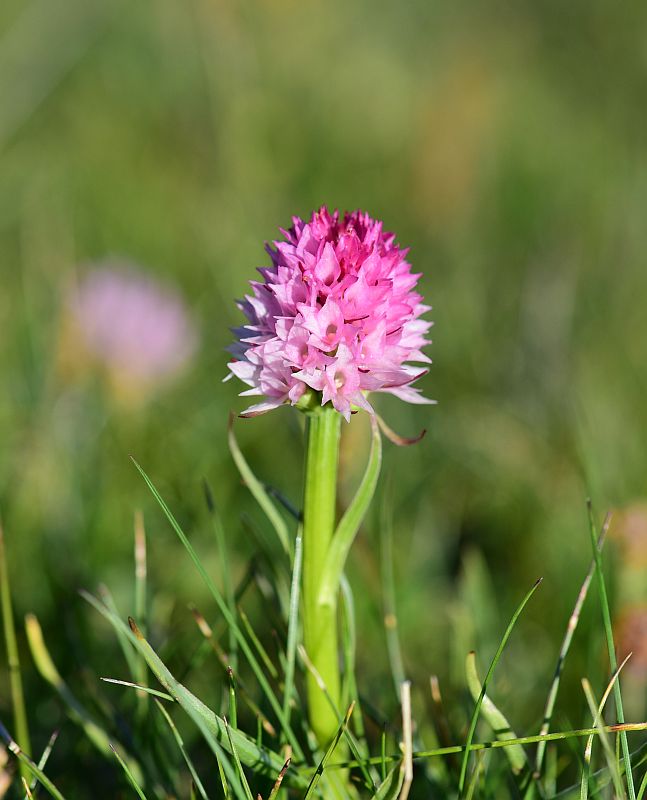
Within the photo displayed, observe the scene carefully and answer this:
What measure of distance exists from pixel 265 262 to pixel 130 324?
1.99 feet

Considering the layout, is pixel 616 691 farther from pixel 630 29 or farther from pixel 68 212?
Result: pixel 630 29

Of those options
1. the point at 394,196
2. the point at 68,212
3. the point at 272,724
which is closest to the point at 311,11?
the point at 394,196

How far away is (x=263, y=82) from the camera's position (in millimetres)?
4137

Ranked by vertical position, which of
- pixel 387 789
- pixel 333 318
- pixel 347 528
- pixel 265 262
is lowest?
pixel 387 789

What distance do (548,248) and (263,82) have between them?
192cm

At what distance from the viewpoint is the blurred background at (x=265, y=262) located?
1.51 m

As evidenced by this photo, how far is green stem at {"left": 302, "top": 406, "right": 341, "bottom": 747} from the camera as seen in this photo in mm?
814

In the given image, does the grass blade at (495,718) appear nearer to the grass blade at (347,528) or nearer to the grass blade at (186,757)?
the grass blade at (347,528)

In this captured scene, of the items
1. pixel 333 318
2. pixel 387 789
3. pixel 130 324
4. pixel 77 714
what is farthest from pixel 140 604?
pixel 130 324

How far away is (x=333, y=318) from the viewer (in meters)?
0.75

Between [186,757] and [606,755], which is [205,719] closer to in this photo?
[186,757]

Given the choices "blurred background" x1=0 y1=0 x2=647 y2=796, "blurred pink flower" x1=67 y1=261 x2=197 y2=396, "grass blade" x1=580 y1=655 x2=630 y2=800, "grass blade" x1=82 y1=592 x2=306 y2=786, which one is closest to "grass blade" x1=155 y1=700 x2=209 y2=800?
"grass blade" x1=82 y1=592 x2=306 y2=786

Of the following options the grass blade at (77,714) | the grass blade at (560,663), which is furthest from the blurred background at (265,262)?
the grass blade at (560,663)

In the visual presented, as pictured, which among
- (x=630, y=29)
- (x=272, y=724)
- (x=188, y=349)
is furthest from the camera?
(x=630, y=29)
